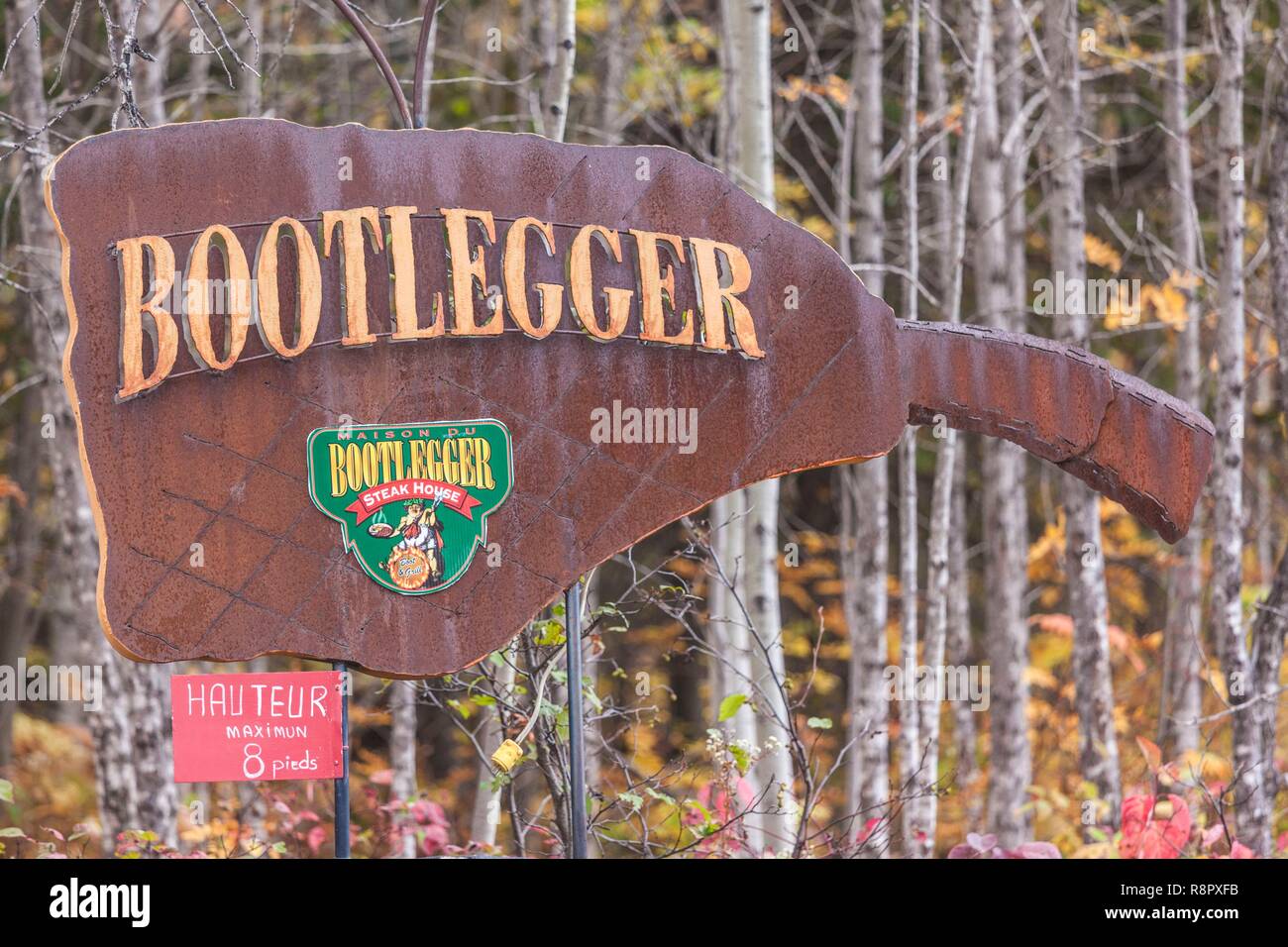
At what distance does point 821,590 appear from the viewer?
664 inches

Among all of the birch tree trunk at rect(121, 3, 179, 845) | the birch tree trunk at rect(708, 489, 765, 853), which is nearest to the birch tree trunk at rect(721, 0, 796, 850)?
the birch tree trunk at rect(708, 489, 765, 853)

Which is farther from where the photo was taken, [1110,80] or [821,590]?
[821,590]

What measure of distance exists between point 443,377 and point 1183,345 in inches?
275

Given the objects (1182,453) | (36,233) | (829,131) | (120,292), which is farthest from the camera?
(829,131)

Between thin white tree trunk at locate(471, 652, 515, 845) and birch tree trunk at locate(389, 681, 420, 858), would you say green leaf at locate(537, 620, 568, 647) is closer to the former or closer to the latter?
thin white tree trunk at locate(471, 652, 515, 845)

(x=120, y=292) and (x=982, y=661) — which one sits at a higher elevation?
(x=120, y=292)

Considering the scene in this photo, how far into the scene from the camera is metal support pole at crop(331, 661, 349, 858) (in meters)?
4.62

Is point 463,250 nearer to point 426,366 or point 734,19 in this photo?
point 426,366

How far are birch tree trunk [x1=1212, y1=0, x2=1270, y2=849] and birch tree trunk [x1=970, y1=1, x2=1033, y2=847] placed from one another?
161cm

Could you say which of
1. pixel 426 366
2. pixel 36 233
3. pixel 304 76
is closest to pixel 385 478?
pixel 426 366

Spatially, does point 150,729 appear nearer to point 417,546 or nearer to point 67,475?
point 67,475

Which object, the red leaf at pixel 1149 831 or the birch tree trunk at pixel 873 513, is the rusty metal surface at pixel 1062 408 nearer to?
the red leaf at pixel 1149 831

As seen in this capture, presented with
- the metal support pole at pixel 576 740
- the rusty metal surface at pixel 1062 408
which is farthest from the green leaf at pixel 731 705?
the rusty metal surface at pixel 1062 408

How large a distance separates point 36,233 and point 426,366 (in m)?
4.22
